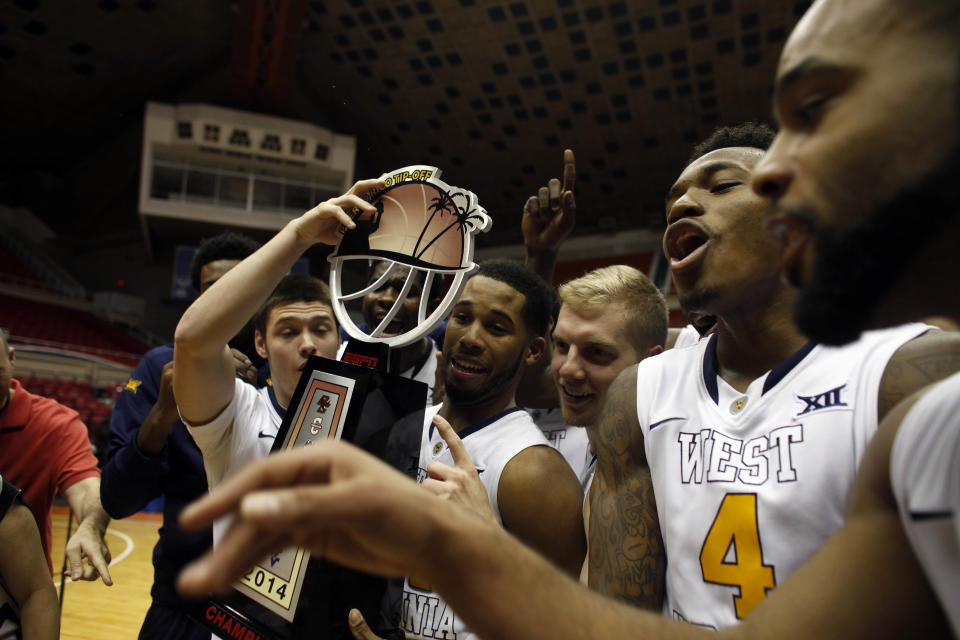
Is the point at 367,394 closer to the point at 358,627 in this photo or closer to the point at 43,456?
the point at 358,627

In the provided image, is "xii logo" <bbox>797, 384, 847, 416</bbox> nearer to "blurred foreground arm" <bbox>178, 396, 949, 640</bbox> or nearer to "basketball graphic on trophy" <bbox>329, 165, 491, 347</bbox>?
"blurred foreground arm" <bbox>178, 396, 949, 640</bbox>

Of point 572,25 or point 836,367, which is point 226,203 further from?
point 836,367

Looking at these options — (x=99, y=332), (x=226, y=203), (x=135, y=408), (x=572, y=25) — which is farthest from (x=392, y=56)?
(x=135, y=408)

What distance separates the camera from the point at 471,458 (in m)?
2.02

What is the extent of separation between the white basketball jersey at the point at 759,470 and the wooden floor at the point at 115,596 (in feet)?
16.4

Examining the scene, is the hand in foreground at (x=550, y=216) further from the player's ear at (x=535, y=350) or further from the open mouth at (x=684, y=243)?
the open mouth at (x=684, y=243)

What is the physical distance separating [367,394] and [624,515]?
0.71 meters

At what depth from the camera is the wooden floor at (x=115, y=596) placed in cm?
530

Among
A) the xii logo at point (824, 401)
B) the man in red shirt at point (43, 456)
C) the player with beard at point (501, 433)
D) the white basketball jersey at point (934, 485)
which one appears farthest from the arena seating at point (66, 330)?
the white basketball jersey at point (934, 485)

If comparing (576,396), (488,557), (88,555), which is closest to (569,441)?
(576,396)

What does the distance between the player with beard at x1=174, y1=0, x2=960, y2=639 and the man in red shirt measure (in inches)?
86.2

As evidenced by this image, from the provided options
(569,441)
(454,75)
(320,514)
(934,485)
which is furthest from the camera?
(454,75)

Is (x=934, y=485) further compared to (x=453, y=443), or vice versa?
(x=453, y=443)

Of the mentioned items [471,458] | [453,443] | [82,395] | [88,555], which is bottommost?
[82,395]
